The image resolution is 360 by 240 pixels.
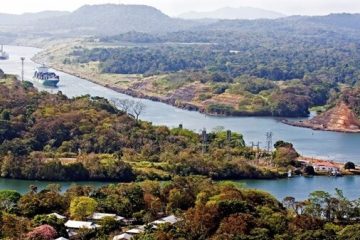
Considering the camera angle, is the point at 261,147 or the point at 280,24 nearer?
the point at 261,147

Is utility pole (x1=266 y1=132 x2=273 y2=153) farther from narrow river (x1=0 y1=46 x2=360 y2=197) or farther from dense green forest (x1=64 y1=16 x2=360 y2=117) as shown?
dense green forest (x1=64 y1=16 x2=360 y2=117)

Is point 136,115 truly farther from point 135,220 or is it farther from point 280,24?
point 280,24

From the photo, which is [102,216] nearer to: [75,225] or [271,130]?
[75,225]

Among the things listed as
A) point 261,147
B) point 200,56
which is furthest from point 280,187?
point 200,56

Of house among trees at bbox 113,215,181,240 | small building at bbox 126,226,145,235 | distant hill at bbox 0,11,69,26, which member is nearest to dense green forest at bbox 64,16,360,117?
house among trees at bbox 113,215,181,240

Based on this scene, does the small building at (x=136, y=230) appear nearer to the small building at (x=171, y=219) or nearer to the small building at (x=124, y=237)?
the small building at (x=124, y=237)

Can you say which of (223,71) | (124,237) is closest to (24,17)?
(223,71)

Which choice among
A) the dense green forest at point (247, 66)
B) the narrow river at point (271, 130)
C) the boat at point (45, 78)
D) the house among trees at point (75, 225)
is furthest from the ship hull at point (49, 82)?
the house among trees at point (75, 225)
